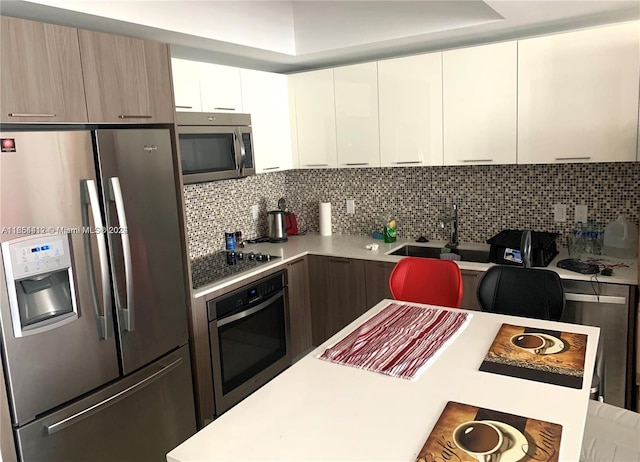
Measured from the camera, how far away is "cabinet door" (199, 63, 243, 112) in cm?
306

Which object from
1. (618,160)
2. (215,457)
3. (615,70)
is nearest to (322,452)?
(215,457)

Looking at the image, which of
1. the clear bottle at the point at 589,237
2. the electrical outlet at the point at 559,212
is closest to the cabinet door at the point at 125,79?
the electrical outlet at the point at 559,212

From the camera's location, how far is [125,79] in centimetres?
232

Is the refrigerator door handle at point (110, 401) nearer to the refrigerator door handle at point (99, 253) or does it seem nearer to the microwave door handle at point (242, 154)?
the refrigerator door handle at point (99, 253)

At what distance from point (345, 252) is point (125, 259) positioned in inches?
65.3

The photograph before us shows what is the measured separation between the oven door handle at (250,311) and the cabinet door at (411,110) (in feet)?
4.09

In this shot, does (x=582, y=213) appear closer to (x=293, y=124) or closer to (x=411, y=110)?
(x=411, y=110)

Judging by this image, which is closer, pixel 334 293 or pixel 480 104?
pixel 480 104

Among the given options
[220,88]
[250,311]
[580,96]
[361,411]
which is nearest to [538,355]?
[361,411]

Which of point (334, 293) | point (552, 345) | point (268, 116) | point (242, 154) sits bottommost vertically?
point (334, 293)

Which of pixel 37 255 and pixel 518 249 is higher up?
pixel 37 255

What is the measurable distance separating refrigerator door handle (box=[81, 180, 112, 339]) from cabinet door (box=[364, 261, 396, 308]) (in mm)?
1753

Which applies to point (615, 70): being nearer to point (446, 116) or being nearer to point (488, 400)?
point (446, 116)

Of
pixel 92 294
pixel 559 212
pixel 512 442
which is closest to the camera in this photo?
pixel 512 442
